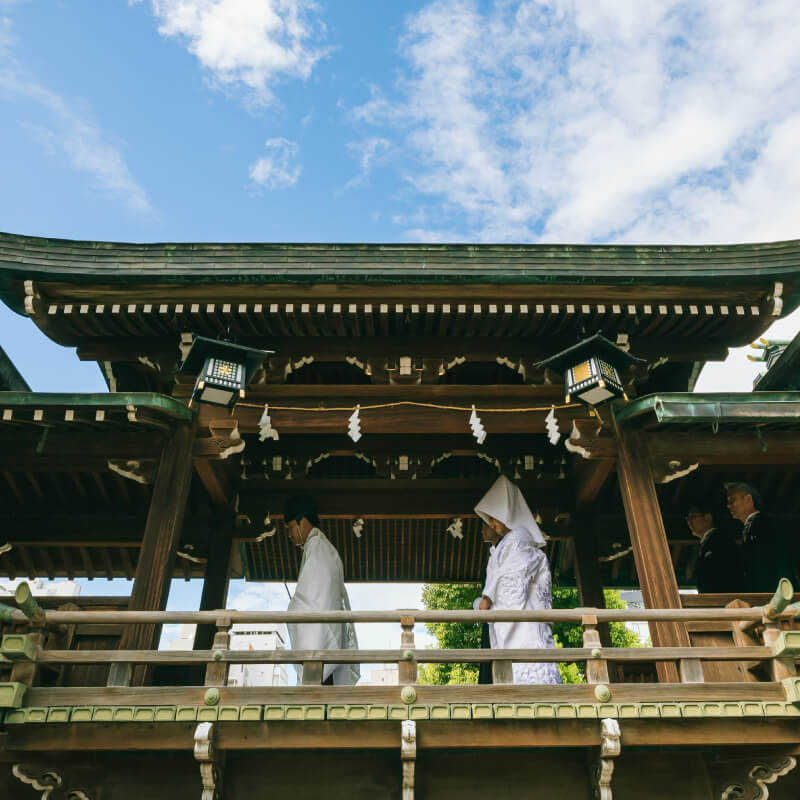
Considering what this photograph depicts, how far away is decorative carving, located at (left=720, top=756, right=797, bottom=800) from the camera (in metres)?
5.52

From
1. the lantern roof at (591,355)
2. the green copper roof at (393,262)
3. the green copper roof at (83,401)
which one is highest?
the green copper roof at (393,262)

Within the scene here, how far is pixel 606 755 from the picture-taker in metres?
5.29

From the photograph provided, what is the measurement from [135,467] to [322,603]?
2.46m

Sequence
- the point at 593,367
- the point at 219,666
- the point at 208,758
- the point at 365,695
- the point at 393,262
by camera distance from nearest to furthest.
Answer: the point at 208,758, the point at 365,695, the point at 219,666, the point at 593,367, the point at 393,262

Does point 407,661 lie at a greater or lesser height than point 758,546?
lesser

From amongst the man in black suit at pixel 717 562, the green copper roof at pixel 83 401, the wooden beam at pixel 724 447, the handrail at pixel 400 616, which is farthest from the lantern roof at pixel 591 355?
the green copper roof at pixel 83 401

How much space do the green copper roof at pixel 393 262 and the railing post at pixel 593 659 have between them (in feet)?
11.8

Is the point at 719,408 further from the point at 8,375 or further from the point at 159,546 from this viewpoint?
the point at 8,375

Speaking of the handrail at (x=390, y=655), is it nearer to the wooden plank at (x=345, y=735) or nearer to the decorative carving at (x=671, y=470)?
the wooden plank at (x=345, y=735)

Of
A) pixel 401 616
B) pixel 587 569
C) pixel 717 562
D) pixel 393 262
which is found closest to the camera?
pixel 401 616

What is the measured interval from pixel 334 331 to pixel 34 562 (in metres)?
5.73

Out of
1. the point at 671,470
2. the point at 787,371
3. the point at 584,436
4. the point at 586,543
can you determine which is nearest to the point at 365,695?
the point at 584,436

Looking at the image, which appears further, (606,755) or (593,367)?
(593,367)

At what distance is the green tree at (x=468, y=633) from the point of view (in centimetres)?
1955
